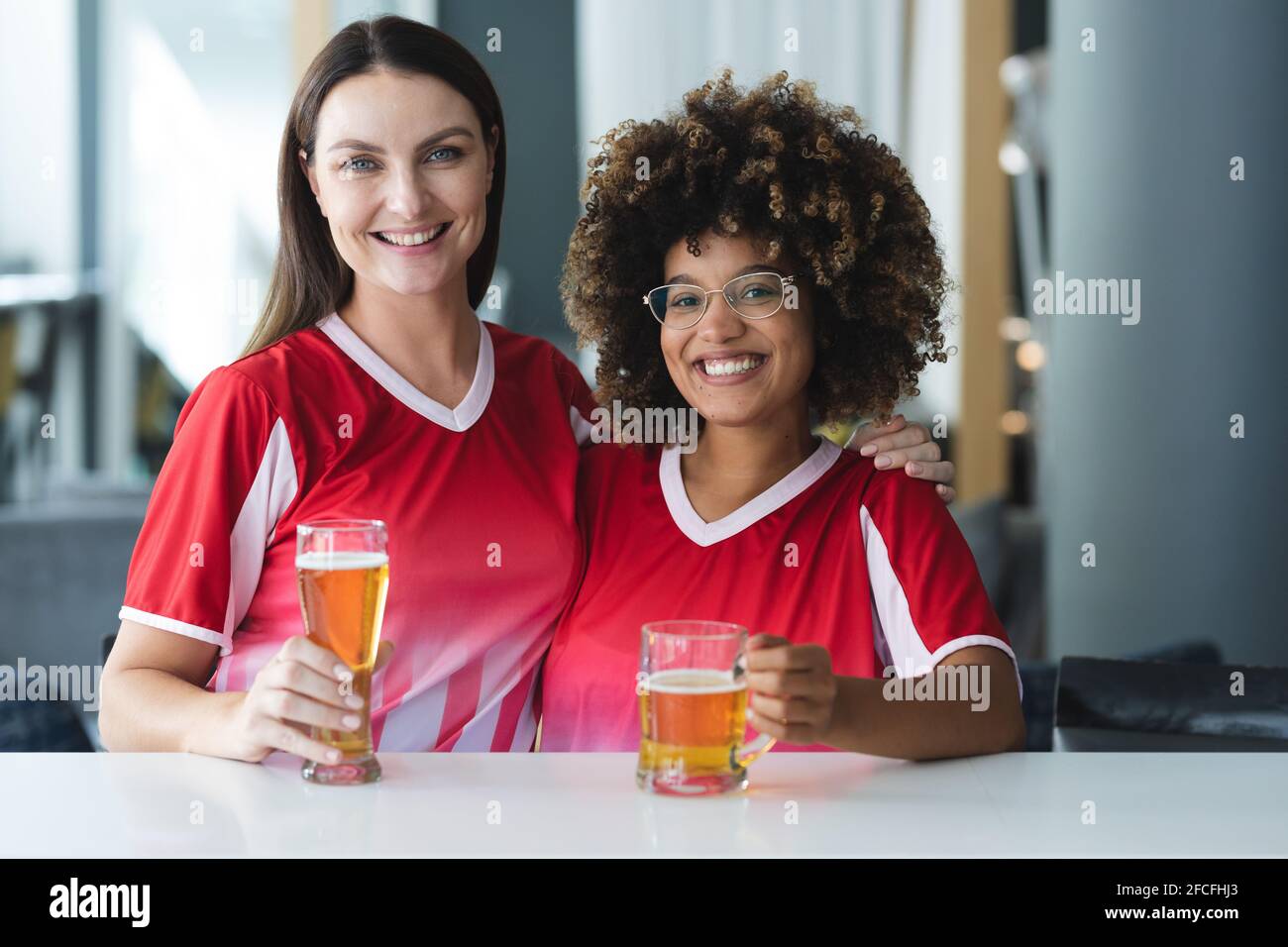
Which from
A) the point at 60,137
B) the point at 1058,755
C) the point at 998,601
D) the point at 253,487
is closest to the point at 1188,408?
the point at 998,601

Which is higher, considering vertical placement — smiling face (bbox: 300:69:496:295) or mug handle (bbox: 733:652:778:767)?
smiling face (bbox: 300:69:496:295)

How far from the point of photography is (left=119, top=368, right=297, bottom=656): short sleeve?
158 centimetres

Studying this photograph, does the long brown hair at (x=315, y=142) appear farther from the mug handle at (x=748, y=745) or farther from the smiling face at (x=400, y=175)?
the mug handle at (x=748, y=745)

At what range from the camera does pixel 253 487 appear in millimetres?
1673

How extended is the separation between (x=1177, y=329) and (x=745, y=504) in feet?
7.04

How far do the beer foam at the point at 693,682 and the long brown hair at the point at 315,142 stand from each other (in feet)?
2.89

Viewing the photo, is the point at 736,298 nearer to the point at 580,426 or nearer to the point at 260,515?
the point at 580,426

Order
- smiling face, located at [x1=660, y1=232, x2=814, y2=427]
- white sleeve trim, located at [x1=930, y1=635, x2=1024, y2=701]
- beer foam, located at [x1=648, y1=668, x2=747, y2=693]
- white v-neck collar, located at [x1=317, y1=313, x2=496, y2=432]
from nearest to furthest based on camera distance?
beer foam, located at [x1=648, y1=668, x2=747, y2=693]
white sleeve trim, located at [x1=930, y1=635, x2=1024, y2=701]
smiling face, located at [x1=660, y1=232, x2=814, y2=427]
white v-neck collar, located at [x1=317, y1=313, x2=496, y2=432]

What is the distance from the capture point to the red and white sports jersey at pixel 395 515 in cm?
165

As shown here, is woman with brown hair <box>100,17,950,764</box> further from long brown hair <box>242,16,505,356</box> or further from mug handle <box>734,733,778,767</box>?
mug handle <box>734,733,778,767</box>

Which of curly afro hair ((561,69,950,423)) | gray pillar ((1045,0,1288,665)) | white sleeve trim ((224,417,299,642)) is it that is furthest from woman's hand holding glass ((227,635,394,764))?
gray pillar ((1045,0,1288,665))

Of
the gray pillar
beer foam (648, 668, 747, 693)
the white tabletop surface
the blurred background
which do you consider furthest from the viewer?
the blurred background
